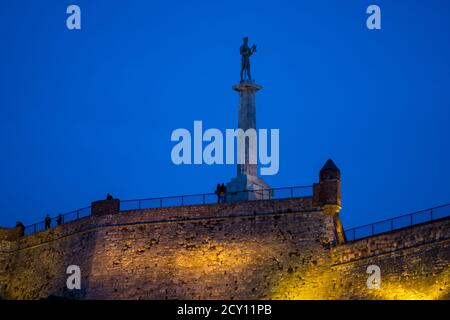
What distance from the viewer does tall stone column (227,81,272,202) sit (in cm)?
6297

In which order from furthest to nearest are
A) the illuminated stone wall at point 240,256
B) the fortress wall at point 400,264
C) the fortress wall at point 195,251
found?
the fortress wall at point 195,251, the illuminated stone wall at point 240,256, the fortress wall at point 400,264

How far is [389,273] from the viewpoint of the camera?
176ft

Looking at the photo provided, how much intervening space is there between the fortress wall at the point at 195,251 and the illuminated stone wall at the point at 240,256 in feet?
0.16

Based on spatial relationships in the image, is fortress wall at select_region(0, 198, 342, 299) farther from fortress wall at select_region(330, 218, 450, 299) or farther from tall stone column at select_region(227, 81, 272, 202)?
tall stone column at select_region(227, 81, 272, 202)

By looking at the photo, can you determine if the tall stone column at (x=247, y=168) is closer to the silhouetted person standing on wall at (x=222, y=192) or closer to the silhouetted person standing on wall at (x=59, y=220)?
the silhouetted person standing on wall at (x=222, y=192)

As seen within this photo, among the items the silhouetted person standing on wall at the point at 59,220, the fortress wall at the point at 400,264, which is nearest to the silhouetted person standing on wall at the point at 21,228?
the silhouetted person standing on wall at the point at 59,220

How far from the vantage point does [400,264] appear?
53344 mm

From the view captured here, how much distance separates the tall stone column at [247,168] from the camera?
2479 inches

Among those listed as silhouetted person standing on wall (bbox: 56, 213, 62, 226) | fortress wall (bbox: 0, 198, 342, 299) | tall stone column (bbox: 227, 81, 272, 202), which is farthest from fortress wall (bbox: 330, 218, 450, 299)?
silhouetted person standing on wall (bbox: 56, 213, 62, 226)

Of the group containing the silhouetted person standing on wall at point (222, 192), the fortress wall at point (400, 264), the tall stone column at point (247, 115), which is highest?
the tall stone column at point (247, 115)

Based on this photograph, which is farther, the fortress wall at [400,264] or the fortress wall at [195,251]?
the fortress wall at [195,251]

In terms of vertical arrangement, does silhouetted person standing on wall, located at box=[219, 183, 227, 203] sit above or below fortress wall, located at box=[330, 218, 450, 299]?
above

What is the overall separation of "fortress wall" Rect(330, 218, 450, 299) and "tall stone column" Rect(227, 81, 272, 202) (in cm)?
765
